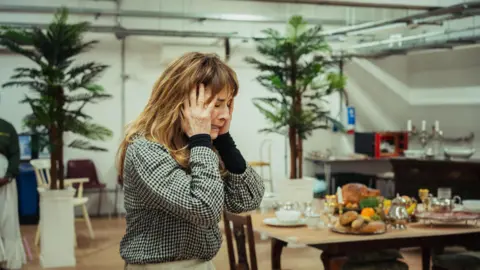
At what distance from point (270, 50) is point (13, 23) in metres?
4.38

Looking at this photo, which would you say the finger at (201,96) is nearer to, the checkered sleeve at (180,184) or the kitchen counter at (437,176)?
the checkered sleeve at (180,184)

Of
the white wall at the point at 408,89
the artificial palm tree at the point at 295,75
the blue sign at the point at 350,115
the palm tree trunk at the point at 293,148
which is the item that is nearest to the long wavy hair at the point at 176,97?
the artificial palm tree at the point at 295,75

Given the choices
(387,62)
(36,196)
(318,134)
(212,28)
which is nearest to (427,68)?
(387,62)

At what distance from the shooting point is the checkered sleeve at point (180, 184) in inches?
67.7

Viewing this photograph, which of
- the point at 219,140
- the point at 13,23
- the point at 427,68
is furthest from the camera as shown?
the point at 427,68

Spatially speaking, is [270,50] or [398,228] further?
[270,50]

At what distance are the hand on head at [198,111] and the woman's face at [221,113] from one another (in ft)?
0.11

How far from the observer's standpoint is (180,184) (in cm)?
174

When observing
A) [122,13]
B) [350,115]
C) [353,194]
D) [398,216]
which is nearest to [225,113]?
[398,216]

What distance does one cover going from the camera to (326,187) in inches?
447

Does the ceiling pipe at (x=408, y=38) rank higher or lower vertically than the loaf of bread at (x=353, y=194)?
higher

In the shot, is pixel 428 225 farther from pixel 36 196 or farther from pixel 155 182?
pixel 36 196

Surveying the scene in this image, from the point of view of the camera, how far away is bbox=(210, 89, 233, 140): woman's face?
6.10ft

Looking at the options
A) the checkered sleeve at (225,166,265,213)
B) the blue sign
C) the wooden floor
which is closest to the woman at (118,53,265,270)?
the checkered sleeve at (225,166,265,213)
